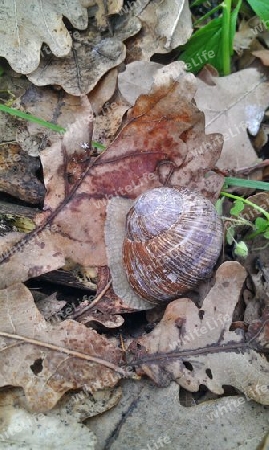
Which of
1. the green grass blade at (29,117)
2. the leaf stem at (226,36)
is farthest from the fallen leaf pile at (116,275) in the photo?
the leaf stem at (226,36)

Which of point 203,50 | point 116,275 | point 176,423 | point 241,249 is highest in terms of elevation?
point 203,50

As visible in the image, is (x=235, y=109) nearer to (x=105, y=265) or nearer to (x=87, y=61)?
(x=87, y=61)

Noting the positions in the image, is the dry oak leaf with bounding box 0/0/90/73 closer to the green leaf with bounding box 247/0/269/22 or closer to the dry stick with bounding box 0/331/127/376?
the green leaf with bounding box 247/0/269/22

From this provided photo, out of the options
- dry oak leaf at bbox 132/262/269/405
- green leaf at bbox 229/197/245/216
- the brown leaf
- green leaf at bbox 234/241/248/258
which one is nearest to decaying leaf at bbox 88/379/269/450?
dry oak leaf at bbox 132/262/269/405

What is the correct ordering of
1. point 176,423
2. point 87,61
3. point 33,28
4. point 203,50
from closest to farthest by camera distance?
1. point 176,423
2. point 33,28
3. point 87,61
4. point 203,50

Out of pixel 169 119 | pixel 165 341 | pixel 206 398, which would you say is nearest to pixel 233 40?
pixel 169 119

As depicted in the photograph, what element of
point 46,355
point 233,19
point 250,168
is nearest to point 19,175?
point 46,355

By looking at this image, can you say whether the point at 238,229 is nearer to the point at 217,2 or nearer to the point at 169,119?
the point at 169,119

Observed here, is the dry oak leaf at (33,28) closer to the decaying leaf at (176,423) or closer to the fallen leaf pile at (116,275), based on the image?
the fallen leaf pile at (116,275)
